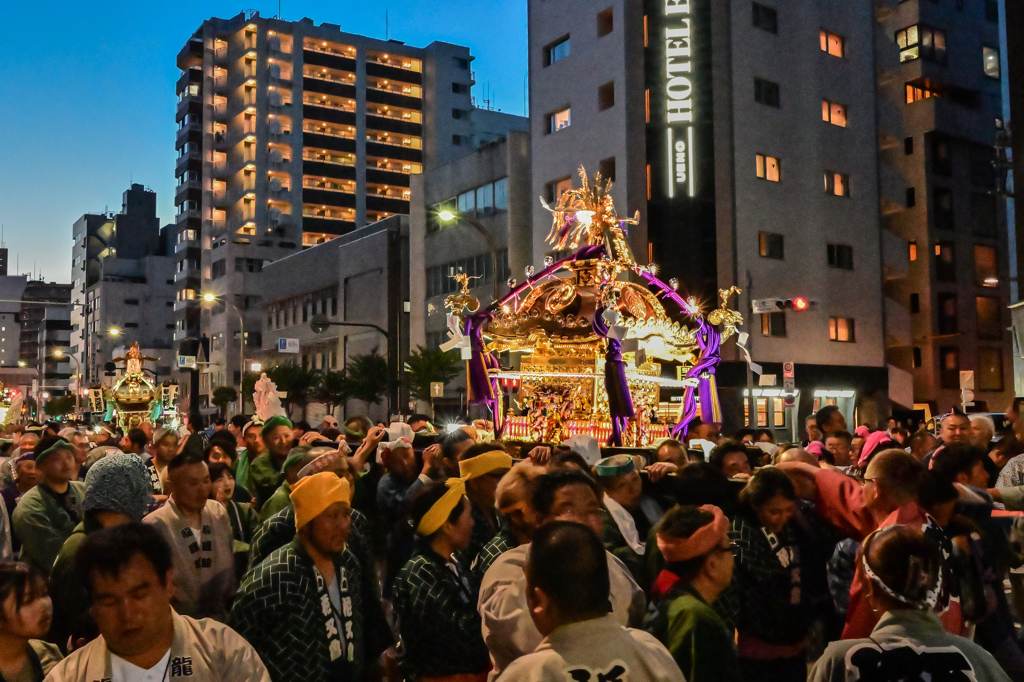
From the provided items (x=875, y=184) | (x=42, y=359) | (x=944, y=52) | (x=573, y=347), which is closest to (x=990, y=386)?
(x=875, y=184)

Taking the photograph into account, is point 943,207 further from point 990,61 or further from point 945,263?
point 990,61

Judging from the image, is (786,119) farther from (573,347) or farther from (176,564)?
(176,564)

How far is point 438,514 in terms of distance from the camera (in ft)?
15.4

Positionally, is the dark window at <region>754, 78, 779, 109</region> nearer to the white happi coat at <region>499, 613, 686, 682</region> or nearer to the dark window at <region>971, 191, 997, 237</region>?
the dark window at <region>971, 191, 997, 237</region>

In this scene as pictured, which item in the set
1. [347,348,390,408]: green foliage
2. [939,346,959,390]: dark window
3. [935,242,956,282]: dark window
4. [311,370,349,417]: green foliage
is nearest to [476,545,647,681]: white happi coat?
[939,346,959,390]: dark window

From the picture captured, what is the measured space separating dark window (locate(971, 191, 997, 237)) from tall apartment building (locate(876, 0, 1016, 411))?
0.18 ft

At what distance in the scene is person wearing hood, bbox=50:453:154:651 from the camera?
450 cm

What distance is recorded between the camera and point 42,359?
127438mm

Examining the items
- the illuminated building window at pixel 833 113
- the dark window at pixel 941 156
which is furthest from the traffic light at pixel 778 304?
the dark window at pixel 941 156

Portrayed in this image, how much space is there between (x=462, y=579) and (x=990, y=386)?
42323 millimetres

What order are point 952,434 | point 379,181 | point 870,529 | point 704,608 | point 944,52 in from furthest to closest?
1. point 379,181
2. point 944,52
3. point 952,434
4. point 870,529
5. point 704,608

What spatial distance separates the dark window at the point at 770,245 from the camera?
35.2m

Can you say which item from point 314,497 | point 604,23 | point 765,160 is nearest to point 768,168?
point 765,160

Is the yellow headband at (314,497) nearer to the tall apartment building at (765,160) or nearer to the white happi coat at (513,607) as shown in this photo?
the white happi coat at (513,607)
